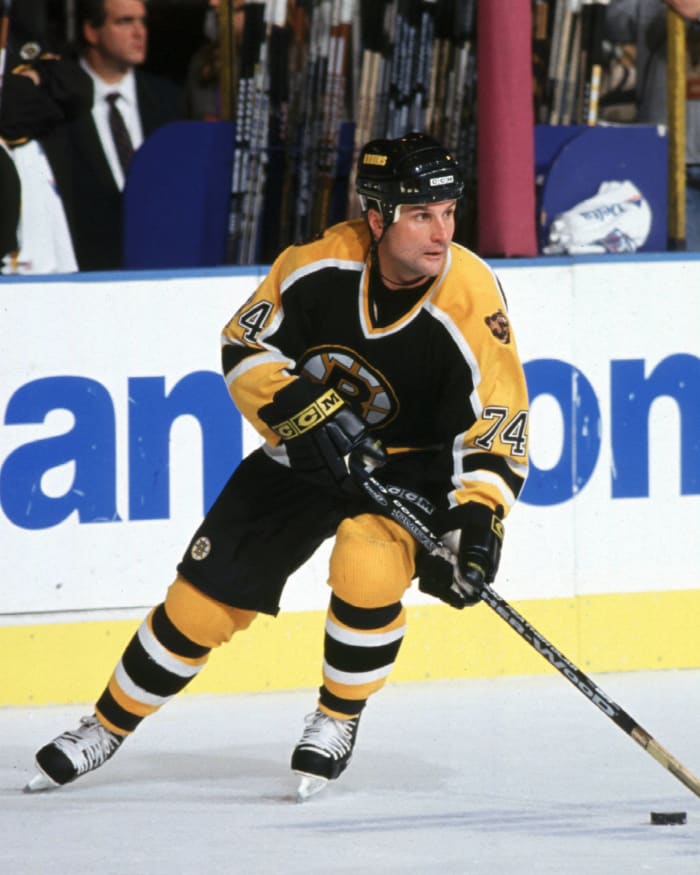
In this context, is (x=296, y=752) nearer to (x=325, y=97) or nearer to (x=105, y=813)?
(x=105, y=813)

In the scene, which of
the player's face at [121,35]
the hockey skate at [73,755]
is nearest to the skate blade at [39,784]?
the hockey skate at [73,755]

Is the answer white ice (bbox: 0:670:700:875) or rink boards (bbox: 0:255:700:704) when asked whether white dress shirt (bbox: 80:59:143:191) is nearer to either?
rink boards (bbox: 0:255:700:704)

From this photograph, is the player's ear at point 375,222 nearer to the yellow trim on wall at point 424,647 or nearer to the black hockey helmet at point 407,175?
the black hockey helmet at point 407,175

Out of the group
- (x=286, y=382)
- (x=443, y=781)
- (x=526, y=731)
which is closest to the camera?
(x=286, y=382)

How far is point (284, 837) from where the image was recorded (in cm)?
301

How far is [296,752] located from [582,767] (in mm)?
590

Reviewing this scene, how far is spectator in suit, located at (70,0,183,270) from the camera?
4812 mm

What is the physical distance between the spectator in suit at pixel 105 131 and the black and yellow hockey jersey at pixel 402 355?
1.71 metres

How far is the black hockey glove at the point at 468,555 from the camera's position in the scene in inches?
120

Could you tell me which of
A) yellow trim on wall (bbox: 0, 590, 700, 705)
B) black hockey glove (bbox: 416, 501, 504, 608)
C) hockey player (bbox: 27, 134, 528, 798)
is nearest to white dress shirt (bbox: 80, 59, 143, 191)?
yellow trim on wall (bbox: 0, 590, 700, 705)

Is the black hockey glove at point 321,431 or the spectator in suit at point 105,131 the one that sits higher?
the spectator in suit at point 105,131

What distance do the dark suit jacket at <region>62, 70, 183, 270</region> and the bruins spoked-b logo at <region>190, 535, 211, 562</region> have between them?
176 centimetres

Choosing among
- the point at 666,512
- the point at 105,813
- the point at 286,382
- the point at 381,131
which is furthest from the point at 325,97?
the point at 105,813

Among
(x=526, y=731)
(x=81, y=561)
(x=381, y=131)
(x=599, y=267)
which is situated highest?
(x=381, y=131)
